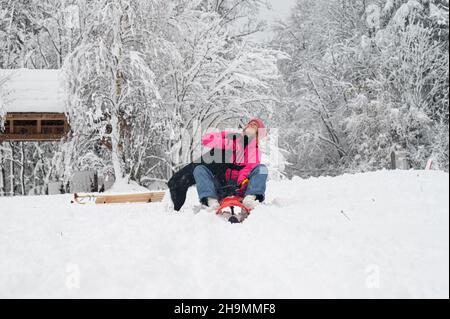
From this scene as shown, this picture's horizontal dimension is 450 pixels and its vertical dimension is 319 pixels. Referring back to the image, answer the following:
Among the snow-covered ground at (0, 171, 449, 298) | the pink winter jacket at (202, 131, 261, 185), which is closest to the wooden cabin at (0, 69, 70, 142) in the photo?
the pink winter jacket at (202, 131, 261, 185)

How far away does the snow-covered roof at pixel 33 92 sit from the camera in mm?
12664

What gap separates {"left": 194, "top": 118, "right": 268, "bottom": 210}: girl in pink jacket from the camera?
183 inches

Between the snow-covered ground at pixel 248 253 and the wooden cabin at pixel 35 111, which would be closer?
the snow-covered ground at pixel 248 253

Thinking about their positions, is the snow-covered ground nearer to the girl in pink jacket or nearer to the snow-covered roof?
the girl in pink jacket

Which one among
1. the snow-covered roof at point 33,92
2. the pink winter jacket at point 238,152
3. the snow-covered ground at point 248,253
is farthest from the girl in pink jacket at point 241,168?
the snow-covered roof at point 33,92

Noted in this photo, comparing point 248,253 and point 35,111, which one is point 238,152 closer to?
point 248,253

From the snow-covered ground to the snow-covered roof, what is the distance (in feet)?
29.1

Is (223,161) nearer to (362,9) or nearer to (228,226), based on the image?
(228,226)

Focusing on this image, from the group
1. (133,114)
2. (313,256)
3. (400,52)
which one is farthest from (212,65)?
(313,256)

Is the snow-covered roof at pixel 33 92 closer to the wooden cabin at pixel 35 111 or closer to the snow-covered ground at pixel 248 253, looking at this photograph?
the wooden cabin at pixel 35 111

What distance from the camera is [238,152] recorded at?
503cm

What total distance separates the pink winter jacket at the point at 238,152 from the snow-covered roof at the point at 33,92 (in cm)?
869

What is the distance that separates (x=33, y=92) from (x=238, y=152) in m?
10.6

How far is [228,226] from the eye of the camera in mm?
3756
